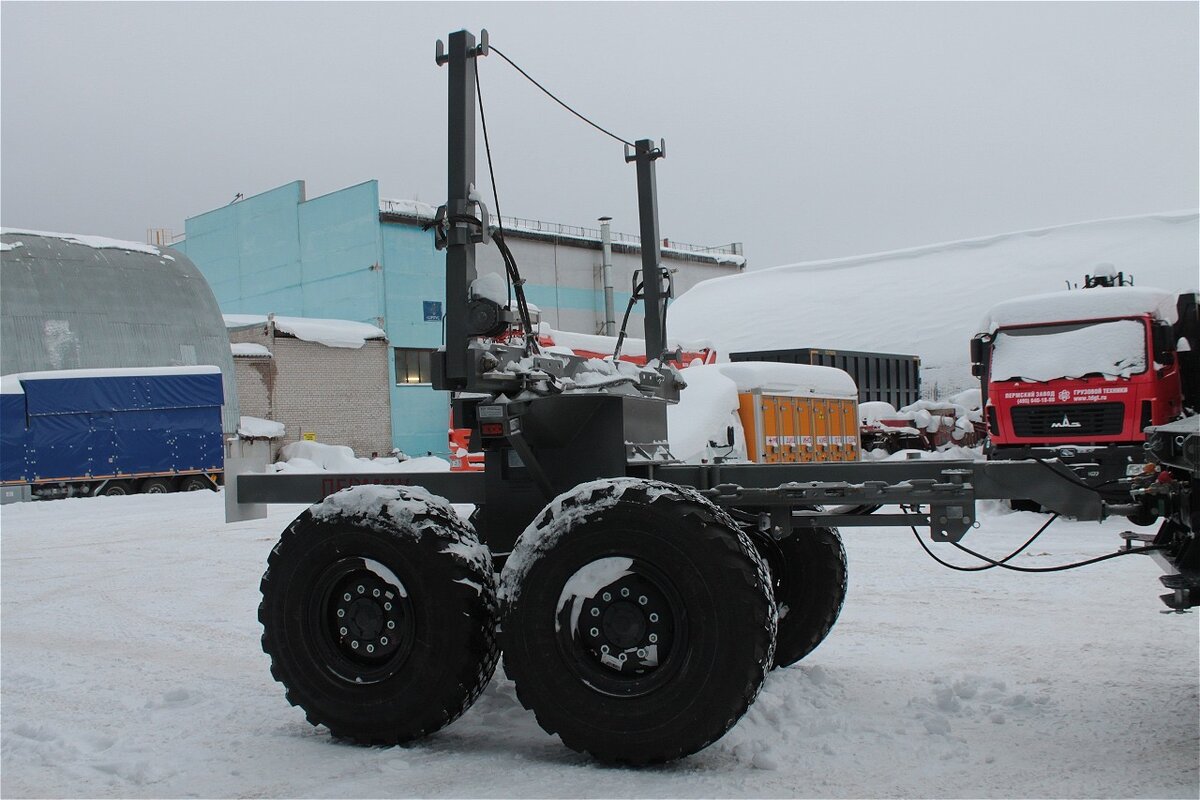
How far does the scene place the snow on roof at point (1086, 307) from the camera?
41.3 feet

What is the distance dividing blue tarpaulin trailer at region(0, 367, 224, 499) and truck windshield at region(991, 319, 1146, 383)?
20.3 metres

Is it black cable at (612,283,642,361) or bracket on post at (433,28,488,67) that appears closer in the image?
bracket on post at (433,28,488,67)

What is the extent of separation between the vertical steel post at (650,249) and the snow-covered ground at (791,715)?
2143 millimetres

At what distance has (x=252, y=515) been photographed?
20.7ft

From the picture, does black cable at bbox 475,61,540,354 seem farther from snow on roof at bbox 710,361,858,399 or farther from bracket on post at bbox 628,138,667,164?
snow on roof at bbox 710,361,858,399

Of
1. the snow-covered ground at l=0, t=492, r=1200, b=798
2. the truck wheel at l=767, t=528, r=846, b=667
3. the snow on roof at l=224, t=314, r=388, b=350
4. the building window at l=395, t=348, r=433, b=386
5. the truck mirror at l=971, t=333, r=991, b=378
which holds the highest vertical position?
the snow on roof at l=224, t=314, r=388, b=350

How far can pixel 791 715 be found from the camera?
507 cm

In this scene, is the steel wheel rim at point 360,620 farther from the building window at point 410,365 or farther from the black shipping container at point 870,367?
the building window at point 410,365

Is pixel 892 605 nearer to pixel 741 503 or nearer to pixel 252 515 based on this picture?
pixel 741 503

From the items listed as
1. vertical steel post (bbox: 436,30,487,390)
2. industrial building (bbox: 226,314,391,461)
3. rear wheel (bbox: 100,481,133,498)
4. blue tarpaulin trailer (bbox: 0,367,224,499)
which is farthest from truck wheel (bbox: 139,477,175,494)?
vertical steel post (bbox: 436,30,487,390)

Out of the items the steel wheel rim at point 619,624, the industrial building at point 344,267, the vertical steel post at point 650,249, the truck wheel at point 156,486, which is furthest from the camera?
the industrial building at point 344,267

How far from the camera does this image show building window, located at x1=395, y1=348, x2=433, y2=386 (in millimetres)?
38781

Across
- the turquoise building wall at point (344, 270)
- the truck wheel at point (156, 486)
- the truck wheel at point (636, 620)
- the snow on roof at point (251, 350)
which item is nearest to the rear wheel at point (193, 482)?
the truck wheel at point (156, 486)

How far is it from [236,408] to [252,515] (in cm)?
2936
